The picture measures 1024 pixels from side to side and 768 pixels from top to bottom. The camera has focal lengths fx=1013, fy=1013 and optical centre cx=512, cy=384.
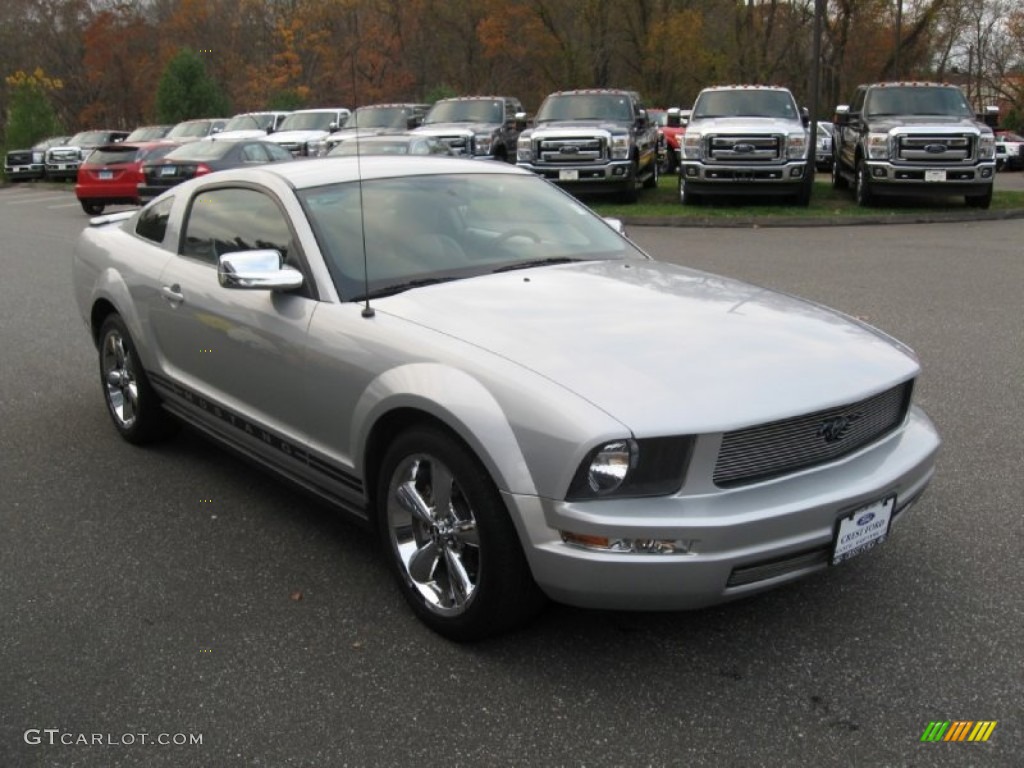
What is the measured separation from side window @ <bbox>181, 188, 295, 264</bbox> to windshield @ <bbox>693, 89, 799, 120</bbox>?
13.9 m

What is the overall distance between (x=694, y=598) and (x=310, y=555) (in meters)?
1.78

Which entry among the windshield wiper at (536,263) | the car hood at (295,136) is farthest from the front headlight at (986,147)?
the car hood at (295,136)

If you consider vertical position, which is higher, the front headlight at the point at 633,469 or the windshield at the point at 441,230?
the windshield at the point at 441,230

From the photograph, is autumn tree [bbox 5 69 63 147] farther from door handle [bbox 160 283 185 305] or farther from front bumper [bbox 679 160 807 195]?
door handle [bbox 160 283 185 305]

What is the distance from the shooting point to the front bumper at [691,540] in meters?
2.84

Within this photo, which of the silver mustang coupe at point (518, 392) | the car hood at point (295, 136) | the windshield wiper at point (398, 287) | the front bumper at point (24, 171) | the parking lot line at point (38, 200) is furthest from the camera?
the front bumper at point (24, 171)

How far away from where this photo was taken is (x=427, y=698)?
10.0ft

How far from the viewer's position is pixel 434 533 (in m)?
3.35

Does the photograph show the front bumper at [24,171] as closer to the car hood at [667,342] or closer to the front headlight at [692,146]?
the front headlight at [692,146]

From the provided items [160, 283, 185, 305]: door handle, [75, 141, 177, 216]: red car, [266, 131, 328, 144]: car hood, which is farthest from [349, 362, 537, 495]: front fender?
[266, 131, 328, 144]: car hood

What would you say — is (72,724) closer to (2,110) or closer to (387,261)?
(387,261)

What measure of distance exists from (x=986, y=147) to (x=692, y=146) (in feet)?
15.1

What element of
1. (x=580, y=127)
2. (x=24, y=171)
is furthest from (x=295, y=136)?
(x=24, y=171)

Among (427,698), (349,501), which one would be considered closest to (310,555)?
(349,501)
